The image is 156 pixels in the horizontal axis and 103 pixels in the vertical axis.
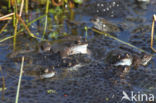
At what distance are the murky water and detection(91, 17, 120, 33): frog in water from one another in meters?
0.08

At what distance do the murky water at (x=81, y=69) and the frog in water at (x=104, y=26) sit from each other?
0.08m

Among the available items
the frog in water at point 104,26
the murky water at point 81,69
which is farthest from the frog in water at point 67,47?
the frog in water at point 104,26

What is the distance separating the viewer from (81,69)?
3.94 metres

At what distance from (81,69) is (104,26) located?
4.22 feet

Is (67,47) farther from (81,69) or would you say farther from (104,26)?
(104,26)

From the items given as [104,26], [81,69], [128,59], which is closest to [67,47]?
[81,69]

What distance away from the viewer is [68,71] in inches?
153

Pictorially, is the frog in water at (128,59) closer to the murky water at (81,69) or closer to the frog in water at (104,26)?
the murky water at (81,69)

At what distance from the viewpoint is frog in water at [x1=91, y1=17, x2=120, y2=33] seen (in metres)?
4.91

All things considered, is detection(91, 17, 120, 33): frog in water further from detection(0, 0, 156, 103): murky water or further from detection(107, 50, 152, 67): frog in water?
detection(107, 50, 152, 67): frog in water

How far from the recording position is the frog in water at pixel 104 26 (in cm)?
491

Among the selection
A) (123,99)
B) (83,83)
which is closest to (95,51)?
(83,83)

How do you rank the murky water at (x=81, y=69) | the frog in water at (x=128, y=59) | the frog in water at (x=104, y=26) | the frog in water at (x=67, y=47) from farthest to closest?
the frog in water at (x=104, y=26) → the frog in water at (x=67, y=47) → the frog in water at (x=128, y=59) → the murky water at (x=81, y=69)

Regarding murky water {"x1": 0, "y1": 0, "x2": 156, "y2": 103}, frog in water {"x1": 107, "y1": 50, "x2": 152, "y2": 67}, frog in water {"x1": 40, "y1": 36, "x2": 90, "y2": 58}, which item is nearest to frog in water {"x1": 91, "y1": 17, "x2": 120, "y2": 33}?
murky water {"x1": 0, "y1": 0, "x2": 156, "y2": 103}
